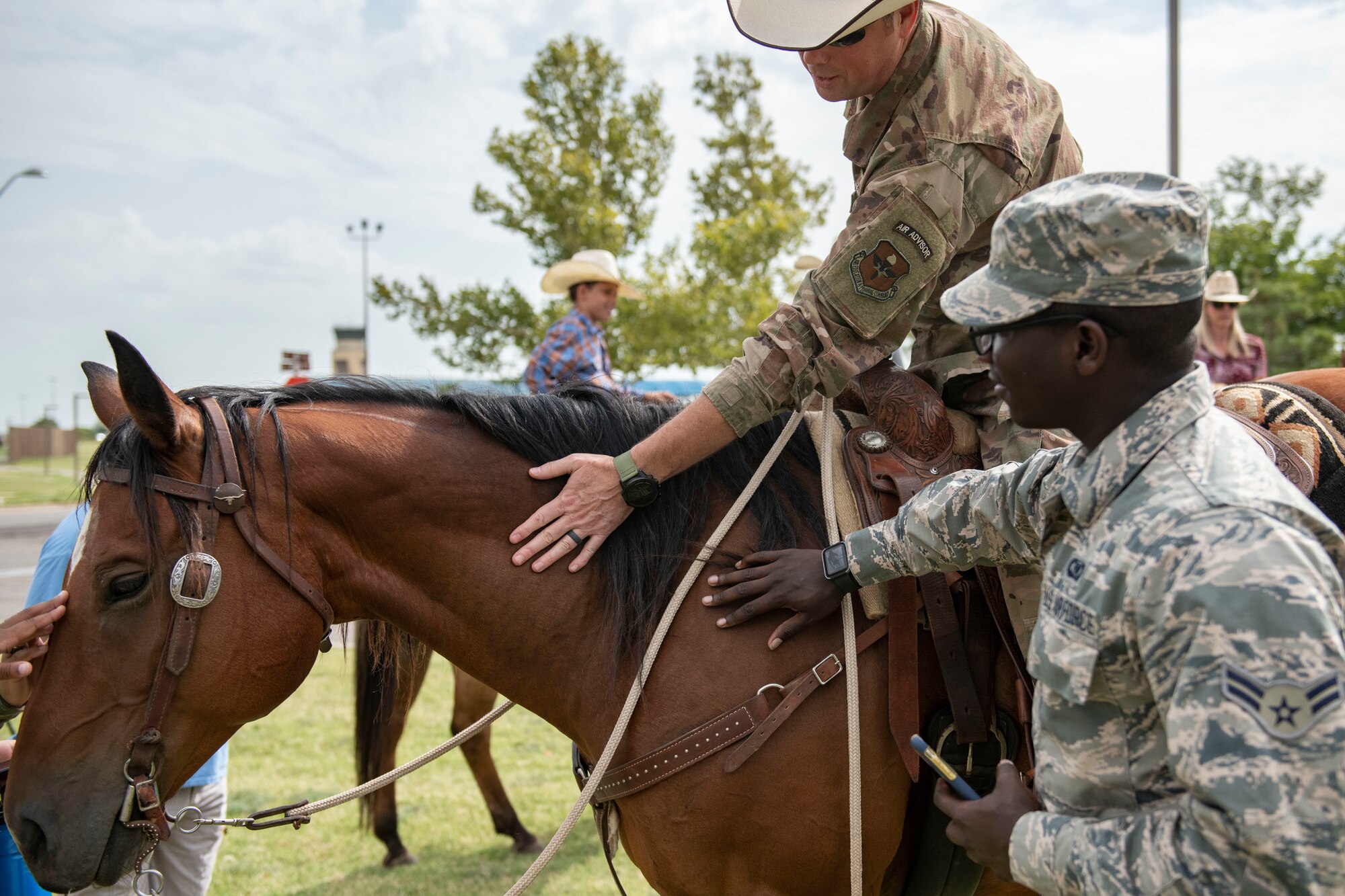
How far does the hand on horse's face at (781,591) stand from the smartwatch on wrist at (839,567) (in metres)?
0.02

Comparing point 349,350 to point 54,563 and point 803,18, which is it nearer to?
point 54,563

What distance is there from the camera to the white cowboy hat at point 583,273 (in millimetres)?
7316

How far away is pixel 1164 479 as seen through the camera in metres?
1.15

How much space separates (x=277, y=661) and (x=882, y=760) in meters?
1.32

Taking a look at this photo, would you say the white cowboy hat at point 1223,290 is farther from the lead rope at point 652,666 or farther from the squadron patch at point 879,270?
the lead rope at point 652,666

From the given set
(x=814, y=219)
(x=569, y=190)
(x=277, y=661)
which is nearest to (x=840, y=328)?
(x=277, y=661)

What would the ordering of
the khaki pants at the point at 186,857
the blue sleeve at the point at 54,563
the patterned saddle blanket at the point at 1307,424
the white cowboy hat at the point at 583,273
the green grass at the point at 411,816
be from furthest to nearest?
1. the white cowboy hat at the point at 583,273
2. the green grass at the point at 411,816
3. the khaki pants at the point at 186,857
4. the blue sleeve at the point at 54,563
5. the patterned saddle blanket at the point at 1307,424

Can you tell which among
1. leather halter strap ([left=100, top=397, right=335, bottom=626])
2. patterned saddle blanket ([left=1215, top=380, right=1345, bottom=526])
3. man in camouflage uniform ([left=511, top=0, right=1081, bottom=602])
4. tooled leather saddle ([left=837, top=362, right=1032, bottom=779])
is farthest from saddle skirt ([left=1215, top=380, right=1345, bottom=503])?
leather halter strap ([left=100, top=397, right=335, bottom=626])

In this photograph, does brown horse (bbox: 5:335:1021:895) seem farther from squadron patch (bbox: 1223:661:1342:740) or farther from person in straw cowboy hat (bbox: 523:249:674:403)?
person in straw cowboy hat (bbox: 523:249:674:403)

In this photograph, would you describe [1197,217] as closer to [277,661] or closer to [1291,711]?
[1291,711]

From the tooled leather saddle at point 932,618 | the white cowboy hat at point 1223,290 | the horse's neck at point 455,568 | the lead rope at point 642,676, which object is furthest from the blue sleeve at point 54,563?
the white cowboy hat at point 1223,290

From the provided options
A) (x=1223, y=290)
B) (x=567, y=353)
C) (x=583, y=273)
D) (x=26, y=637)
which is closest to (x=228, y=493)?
(x=26, y=637)

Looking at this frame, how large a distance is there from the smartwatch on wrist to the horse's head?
3.92 ft

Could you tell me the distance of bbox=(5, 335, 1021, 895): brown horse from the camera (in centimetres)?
185
